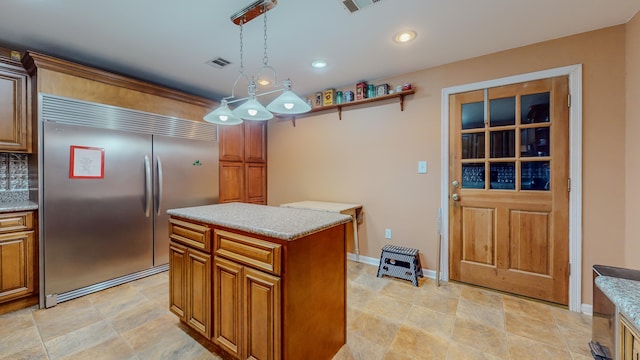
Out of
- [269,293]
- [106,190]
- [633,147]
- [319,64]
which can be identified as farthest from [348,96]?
[106,190]

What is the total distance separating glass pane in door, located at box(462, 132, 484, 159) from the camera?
252cm

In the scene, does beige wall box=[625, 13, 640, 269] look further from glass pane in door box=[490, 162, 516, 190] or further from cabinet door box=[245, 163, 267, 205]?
cabinet door box=[245, 163, 267, 205]

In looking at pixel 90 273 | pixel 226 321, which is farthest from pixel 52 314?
pixel 226 321

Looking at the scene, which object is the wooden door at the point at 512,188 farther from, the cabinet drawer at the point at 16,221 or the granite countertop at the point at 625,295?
the cabinet drawer at the point at 16,221

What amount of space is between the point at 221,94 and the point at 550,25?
3.65 metres

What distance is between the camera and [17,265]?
6.95 feet

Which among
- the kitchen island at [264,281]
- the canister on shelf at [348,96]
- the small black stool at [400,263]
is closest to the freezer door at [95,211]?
the kitchen island at [264,281]

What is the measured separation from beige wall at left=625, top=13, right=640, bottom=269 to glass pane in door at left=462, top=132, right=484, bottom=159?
933 mm

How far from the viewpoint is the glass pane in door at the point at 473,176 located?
8.31 ft

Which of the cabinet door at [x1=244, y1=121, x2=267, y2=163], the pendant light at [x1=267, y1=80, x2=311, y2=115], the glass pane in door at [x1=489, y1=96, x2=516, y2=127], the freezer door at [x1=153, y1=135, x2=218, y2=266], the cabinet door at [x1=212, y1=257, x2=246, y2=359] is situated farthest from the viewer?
the cabinet door at [x1=244, y1=121, x2=267, y2=163]

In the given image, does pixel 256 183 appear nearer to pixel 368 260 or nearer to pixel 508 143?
pixel 368 260

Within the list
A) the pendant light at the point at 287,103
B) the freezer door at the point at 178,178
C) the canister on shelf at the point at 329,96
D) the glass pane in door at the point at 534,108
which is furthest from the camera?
the canister on shelf at the point at 329,96

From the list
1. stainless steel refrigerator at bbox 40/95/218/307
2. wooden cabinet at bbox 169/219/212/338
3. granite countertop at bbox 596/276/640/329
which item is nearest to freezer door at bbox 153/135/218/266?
stainless steel refrigerator at bbox 40/95/218/307

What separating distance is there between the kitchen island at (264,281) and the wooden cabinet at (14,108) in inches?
69.3
